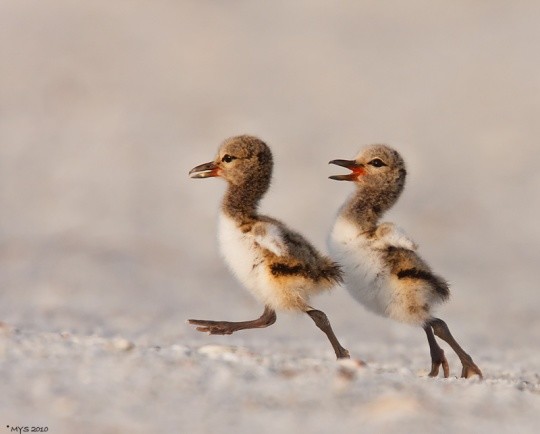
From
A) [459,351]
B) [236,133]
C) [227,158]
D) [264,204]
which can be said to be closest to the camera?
[459,351]

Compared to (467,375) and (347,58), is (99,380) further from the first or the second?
(347,58)

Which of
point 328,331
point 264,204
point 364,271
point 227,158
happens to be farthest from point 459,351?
point 264,204

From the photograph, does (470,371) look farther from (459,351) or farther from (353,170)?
(353,170)

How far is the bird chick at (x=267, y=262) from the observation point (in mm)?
6594

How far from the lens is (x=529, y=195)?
614 inches

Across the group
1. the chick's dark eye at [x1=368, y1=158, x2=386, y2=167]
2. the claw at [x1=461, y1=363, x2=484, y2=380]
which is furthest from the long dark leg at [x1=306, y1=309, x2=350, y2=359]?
the chick's dark eye at [x1=368, y1=158, x2=386, y2=167]

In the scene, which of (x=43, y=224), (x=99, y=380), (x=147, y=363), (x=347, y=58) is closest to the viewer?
(x=99, y=380)

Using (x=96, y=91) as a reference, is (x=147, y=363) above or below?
below

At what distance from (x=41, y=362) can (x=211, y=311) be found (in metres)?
5.58

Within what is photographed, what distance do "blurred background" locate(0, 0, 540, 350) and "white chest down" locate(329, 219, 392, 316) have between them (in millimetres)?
2444

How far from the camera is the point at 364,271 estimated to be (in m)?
6.90

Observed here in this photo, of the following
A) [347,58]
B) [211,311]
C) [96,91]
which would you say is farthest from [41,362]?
[347,58]

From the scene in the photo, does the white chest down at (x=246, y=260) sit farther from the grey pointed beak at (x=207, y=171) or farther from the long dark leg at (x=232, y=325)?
the grey pointed beak at (x=207, y=171)

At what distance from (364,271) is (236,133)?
9.61 metres
